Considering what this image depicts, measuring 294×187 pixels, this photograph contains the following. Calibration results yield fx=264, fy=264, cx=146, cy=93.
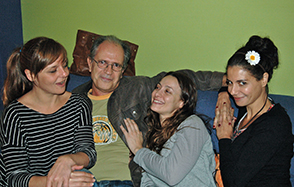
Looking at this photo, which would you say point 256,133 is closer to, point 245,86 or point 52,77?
point 245,86

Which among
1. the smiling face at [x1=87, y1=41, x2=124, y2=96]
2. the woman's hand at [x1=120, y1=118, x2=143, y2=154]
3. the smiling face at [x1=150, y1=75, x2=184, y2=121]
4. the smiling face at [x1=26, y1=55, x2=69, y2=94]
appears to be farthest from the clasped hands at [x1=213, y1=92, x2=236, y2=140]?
the smiling face at [x1=26, y1=55, x2=69, y2=94]

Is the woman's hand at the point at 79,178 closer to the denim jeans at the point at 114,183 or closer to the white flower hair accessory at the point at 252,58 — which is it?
the denim jeans at the point at 114,183

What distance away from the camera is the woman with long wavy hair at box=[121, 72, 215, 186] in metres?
1.52

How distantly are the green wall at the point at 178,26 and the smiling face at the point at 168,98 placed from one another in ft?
2.45

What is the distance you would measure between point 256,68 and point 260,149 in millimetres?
474

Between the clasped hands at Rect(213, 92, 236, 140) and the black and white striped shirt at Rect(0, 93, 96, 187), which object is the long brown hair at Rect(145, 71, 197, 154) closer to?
the clasped hands at Rect(213, 92, 236, 140)

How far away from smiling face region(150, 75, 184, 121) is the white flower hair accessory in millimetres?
474

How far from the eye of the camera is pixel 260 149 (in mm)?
1491

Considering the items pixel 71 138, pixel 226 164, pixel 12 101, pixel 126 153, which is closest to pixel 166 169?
pixel 226 164

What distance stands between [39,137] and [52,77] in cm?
38

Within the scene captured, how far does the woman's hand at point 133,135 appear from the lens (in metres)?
1.83

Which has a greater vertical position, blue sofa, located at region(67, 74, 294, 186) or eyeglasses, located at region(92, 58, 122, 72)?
eyeglasses, located at region(92, 58, 122, 72)

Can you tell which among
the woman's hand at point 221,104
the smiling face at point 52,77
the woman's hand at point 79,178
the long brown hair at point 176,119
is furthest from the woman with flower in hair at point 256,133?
the smiling face at point 52,77

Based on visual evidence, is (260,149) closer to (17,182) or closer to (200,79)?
(200,79)
